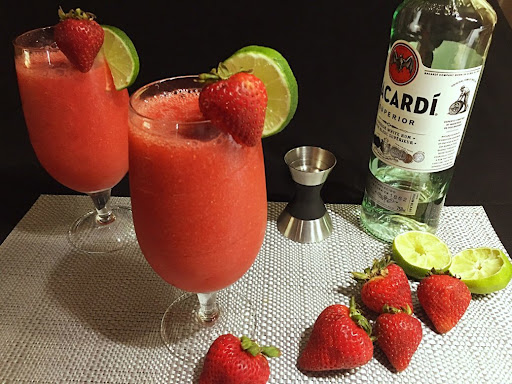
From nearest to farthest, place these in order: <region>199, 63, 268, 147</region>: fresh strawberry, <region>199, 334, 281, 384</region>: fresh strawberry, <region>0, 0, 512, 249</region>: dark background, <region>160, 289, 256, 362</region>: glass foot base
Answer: <region>199, 63, 268, 147</region>: fresh strawberry → <region>199, 334, 281, 384</region>: fresh strawberry → <region>160, 289, 256, 362</region>: glass foot base → <region>0, 0, 512, 249</region>: dark background

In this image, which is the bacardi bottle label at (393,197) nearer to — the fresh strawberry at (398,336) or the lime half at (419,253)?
the lime half at (419,253)

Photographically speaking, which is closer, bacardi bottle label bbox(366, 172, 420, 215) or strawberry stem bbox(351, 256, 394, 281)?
strawberry stem bbox(351, 256, 394, 281)

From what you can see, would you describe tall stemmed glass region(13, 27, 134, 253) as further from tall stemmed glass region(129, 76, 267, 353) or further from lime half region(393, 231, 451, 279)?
lime half region(393, 231, 451, 279)

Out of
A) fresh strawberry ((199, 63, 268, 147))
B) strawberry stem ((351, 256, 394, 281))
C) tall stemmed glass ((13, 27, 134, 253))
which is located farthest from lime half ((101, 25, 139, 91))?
strawberry stem ((351, 256, 394, 281))

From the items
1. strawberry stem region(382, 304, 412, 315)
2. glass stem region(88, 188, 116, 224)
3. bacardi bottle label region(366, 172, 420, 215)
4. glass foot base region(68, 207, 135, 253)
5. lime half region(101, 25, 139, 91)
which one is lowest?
glass foot base region(68, 207, 135, 253)

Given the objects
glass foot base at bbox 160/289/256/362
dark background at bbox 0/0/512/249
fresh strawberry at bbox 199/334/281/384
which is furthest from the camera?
dark background at bbox 0/0/512/249

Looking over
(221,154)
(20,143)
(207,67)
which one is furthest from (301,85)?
(20,143)

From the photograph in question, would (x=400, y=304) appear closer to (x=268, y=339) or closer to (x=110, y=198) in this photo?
(x=268, y=339)

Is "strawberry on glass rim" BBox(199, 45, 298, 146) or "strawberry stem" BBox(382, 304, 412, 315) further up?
"strawberry on glass rim" BBox(199, 45, 298, 146)
